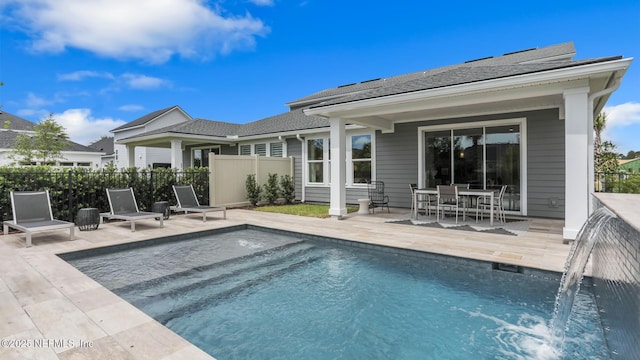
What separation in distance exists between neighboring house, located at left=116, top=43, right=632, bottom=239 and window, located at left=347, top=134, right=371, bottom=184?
4 cm

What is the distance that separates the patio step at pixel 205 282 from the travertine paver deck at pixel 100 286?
1.40 ft

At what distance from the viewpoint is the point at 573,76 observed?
5133mm

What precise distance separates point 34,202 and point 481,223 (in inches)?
381

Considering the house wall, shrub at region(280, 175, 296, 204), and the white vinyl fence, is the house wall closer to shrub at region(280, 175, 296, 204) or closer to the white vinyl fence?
shrub at region(280, 175, 296, 204)

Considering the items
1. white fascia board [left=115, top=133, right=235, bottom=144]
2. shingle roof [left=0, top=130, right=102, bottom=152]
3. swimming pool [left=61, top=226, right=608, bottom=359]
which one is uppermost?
shingle roof [left=0, top=130, right=102, bottom=152]

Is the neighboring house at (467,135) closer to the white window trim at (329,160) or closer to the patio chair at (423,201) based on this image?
the white window trim at (329,160)

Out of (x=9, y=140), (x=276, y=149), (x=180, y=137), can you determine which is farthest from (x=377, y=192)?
(x=9, y=140)

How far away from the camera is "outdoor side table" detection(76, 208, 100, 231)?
6.85 m

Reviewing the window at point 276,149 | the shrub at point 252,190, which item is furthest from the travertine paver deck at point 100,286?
the window at point 276,149

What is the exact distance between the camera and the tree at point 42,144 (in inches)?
776

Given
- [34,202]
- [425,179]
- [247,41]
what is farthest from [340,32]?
[34,202]

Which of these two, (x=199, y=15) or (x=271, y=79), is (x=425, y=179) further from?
(x=271, y=79)

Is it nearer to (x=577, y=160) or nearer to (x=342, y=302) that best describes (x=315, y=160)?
(x=577, y=160)

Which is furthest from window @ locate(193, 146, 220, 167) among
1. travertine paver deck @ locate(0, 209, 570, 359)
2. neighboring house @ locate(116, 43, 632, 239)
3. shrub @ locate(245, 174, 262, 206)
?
travertine paver deck @ locate(0, 209, 570, 359)
